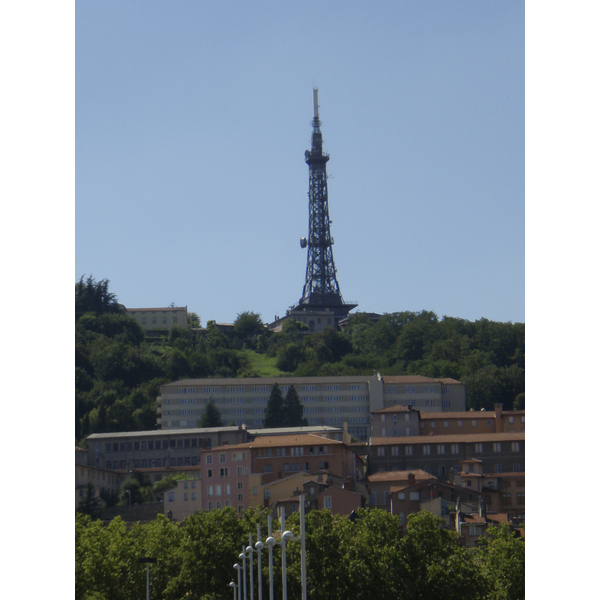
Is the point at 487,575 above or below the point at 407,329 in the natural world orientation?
below

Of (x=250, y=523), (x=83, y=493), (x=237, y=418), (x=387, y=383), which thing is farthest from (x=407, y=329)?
(x=250, y=523)

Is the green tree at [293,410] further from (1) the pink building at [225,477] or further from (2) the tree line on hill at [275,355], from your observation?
(1) the pink building at [225,477]

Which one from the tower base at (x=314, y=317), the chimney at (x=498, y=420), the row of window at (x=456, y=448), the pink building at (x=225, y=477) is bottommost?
the pink building at (x=225, y=477)

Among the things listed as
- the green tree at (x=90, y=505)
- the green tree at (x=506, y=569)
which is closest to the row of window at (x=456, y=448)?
the green tree at (x=90, y=505)

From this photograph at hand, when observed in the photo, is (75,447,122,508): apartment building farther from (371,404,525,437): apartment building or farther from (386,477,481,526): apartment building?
(386,477,481,526): apartment building

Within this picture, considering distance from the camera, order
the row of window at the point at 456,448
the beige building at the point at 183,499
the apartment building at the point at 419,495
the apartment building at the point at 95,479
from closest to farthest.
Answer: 1. the apartment building at the point at 419,495
2. the beige building at the point at 183,499
3. the row of window at the point at 456,448
4. the apartment building at the point at 95,479

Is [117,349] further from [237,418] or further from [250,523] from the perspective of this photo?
[250,523]

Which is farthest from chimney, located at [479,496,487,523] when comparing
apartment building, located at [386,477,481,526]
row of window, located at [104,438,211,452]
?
row of window, located at [104,438,211,452]
